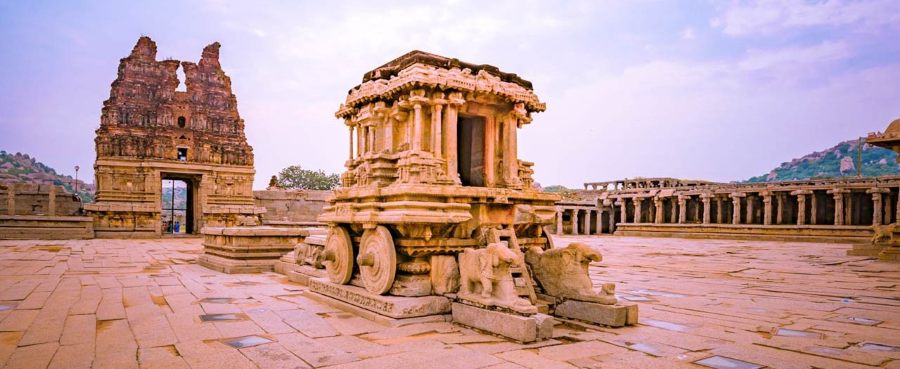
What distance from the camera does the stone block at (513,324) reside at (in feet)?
15.2

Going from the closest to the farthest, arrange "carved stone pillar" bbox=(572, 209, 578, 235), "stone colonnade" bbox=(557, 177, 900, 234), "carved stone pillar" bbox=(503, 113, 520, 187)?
"carved stone pillar" bbox=(503, 113, 520, 187)
"stone colonnade" bbox=(557, 177, 900, 234)
"carved stone pillar" bbox=(572, 209, 578, 235)

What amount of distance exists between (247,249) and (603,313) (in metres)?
7.99

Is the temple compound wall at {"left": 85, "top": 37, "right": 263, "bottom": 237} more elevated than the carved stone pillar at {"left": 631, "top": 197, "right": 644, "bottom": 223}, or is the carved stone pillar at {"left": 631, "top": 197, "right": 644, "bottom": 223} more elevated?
the temple compound wall at {"left": 85, "top": 37, "right": 263, "bottom": 237}

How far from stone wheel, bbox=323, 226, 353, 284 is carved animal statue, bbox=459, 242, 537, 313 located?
189 centimetres

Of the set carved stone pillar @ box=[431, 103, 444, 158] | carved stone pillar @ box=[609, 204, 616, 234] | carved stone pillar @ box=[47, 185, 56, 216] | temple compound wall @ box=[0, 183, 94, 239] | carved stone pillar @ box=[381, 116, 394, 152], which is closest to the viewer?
carved stone pillar @ box=[431, 103, 444, 158]

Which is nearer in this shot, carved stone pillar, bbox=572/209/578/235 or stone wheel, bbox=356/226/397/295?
stone wheel, bbox=356/226/397/295

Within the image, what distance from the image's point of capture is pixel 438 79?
253 inches

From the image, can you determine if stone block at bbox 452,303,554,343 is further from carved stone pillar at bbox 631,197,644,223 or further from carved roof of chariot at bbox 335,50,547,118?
carved stone pillar at bbox 631,197,644,223

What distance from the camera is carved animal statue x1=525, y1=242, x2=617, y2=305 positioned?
5623mm

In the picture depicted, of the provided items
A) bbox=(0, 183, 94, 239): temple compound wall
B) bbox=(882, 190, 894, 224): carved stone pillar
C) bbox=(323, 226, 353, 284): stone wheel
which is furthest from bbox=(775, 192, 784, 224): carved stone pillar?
bbox=(0, 183, 94, 239): temple compound wall

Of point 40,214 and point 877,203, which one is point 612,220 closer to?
point 877,203

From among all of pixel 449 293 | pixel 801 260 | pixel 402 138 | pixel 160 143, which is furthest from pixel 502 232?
pixel 160 143

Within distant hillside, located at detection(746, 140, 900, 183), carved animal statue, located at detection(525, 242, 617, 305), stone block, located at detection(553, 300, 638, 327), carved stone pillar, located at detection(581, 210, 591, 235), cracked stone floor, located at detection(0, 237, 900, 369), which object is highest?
distant hillside, located at detection(746, 140, 900, 183)

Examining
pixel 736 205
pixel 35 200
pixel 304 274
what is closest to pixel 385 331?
pixel 304 274
